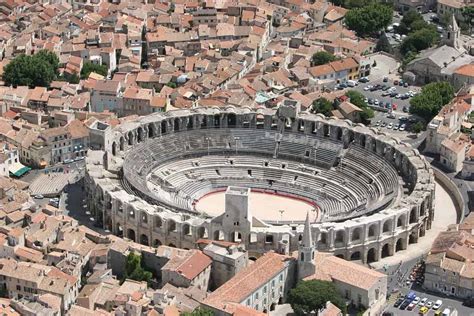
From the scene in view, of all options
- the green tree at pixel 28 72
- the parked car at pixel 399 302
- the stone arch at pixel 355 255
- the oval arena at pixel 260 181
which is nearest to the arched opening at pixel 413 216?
the oval arena at pixel 260 181

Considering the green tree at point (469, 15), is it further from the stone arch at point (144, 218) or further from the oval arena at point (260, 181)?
the stone arch at point (144, 218)

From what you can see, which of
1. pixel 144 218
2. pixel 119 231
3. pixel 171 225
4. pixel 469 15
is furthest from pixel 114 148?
pixel 469 15

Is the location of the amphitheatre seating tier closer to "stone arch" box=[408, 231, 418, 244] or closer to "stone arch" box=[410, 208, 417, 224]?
"stone arch" box=[410, 208, 417, 224]

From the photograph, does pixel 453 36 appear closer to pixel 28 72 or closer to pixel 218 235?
pixel 28 72

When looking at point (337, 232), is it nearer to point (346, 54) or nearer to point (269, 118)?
point (269, 118)

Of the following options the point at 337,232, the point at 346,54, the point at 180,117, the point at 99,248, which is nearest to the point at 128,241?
the point at 99,248

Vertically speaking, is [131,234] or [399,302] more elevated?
[399,302]

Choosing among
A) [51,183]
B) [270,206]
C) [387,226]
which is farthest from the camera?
[51,183]
